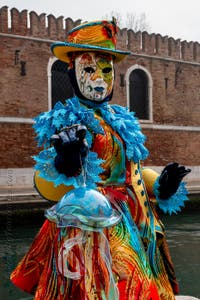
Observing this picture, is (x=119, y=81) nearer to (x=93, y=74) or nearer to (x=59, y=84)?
(x=59, y=84)

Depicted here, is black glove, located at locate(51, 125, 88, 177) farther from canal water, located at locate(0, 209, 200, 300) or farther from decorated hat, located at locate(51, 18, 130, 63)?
canal water, located at locate(0, 209, 200, 300)

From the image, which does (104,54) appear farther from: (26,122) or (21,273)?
(26,122)

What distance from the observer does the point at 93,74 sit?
212 cm

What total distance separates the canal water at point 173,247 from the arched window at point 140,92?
22.1 feet

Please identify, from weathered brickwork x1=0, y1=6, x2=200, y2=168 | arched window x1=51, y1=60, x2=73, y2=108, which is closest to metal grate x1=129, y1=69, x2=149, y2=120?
weathered brickwork x1=0, y1=6, x2=200, y2=168

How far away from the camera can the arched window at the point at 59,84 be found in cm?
1551

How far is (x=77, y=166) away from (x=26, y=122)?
1338 centimetres

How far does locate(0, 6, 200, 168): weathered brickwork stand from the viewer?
1459 centimetres

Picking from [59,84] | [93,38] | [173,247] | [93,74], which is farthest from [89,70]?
[59,84]

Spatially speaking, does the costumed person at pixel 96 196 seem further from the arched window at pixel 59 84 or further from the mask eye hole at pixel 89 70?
the arched window at pixel 59 84

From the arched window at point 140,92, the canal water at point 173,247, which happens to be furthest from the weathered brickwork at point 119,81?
the canal water at point 173,247

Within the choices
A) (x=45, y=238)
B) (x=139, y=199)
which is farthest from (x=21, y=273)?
(x=139, y=199)

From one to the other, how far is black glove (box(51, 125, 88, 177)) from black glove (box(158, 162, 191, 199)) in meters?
0.58

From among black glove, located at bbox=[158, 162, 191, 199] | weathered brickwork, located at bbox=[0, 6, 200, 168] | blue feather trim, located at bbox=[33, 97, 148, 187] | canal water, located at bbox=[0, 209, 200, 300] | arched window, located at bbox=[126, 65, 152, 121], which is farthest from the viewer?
arched window, located at bbox=[126, 65, 152, 121]
